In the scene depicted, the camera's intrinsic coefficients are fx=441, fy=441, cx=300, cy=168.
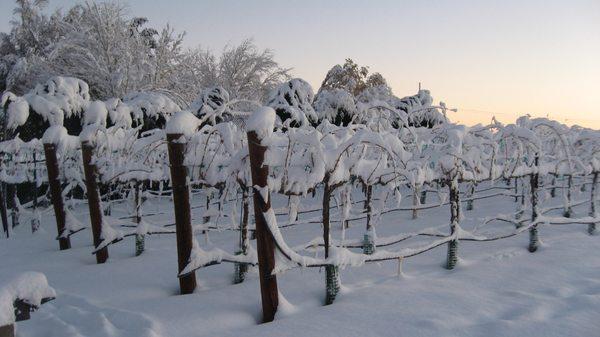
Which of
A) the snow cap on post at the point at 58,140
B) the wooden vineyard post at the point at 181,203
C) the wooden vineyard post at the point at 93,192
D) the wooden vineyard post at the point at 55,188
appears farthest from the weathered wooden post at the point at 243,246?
the wooden vineyard post at the point at 55,188

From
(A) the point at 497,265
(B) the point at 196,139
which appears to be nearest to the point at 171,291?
(B) the point at 196,139

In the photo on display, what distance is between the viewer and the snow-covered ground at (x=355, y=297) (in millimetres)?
3490

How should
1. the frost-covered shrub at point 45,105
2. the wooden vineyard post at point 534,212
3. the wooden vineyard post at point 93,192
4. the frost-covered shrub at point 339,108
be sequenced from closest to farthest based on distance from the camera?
the wooden vineyard post at point 93,192
the wooden vineyard post at point 534,212
the frost-covered shrub at point 45,105
the frost-covered shrub at point 339,108

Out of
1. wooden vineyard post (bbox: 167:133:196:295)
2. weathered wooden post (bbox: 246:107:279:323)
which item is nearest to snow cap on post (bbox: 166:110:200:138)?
wooden vineyard post (bbox: 167:133:196:295)

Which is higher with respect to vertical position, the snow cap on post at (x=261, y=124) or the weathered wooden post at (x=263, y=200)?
the snow cap on post at (x=261, y=124)

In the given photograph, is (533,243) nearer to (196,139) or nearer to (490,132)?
(490,132)

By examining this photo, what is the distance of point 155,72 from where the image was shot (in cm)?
2091

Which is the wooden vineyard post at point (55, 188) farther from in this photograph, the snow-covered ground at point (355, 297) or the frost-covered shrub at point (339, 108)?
the frost-covered shrub at point (339, 108)

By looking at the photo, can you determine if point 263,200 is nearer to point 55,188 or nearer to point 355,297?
point 355,297

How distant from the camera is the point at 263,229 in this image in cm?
365

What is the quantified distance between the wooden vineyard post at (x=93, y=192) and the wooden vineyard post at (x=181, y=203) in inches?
84.0

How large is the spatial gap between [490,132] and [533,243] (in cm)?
164

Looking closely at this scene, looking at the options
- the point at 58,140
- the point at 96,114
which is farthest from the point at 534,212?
the point at 58,140

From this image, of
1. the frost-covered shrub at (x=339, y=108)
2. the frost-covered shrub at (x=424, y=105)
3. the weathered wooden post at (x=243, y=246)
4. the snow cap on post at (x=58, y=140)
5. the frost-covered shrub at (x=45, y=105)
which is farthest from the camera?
the frost-covered shrub at (x=424, y=105)
